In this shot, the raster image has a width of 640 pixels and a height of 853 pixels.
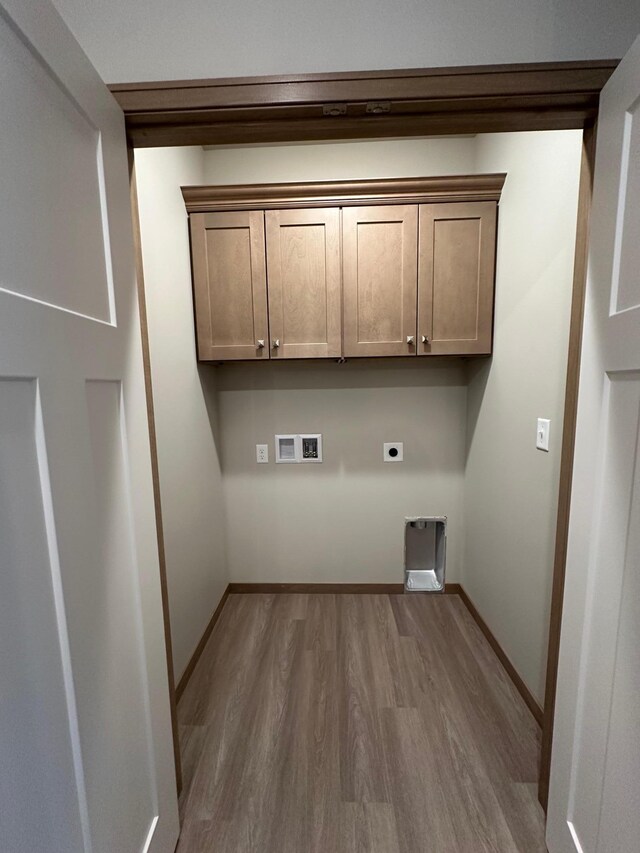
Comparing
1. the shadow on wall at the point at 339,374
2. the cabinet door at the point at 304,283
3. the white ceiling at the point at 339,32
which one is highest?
the white ceiling at the point at 339,32

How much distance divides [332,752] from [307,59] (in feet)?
6.97

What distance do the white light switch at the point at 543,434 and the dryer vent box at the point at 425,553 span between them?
1002 mm

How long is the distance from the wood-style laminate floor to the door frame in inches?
64.0

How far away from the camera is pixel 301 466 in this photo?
91.3 inches

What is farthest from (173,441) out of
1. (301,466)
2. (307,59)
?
(307,59)

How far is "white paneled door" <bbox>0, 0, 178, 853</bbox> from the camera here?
0.52 m

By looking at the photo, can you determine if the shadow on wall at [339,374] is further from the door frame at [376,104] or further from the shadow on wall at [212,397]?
the door frame at [376,104]

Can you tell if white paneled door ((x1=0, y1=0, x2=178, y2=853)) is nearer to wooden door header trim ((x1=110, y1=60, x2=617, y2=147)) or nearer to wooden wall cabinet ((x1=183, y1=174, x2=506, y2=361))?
wooden door header trim ((x1=110, y1=60, x2=617, y2=147))

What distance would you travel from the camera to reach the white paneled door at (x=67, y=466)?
0.52 m

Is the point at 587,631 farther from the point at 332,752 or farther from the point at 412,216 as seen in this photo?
the point at 412,216

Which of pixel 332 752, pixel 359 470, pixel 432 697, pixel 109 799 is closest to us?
pixel 109 799

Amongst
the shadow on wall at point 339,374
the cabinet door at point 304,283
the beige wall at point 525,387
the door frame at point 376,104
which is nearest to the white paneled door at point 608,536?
the door frame at point 376,104

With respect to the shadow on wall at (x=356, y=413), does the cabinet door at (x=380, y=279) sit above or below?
above

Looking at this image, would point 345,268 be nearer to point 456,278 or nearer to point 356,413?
point 456,278
